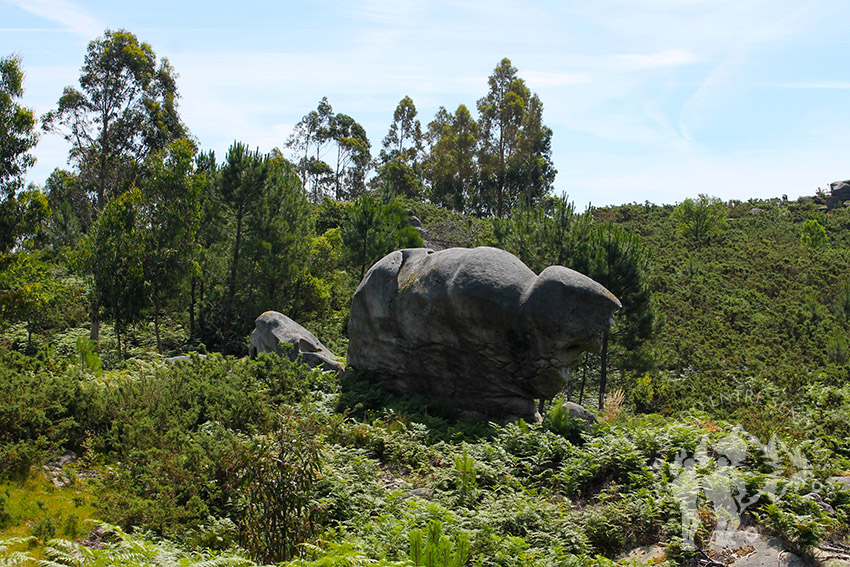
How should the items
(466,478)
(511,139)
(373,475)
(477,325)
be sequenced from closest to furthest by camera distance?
(466,478) → (373,475) → (477,325) → (511,139)

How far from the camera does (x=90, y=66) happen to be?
2792 centimetres

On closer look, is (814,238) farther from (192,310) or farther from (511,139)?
(192,310)

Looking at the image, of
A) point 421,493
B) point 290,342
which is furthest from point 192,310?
point 421,493

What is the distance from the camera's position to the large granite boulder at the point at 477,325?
32.4 ft

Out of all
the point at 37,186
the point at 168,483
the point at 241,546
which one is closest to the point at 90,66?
the point at 37,186

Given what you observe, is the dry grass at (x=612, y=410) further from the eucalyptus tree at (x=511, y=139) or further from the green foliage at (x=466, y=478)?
the eucalyptus tree at (x=511, y=139)

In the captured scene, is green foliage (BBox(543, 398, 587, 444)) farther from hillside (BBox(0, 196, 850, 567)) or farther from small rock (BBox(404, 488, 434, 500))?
small rock (BBox(404, 488, 434, 500))

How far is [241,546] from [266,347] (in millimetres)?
10037

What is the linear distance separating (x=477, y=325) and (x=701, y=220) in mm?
36216

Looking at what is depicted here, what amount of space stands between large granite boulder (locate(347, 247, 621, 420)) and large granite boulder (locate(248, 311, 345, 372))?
4.65 ft

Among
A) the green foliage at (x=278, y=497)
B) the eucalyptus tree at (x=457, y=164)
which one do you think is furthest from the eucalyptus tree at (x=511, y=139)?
the green foliage at (x=278, y=497)

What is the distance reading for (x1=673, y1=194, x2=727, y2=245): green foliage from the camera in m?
40.8

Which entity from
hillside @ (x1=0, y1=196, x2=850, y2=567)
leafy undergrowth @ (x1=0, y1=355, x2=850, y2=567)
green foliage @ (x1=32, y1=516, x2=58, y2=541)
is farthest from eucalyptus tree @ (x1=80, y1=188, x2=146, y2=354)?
green foliage @ (x1=32, y1=516, x2=58, y2=541)

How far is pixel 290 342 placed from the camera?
45.7 feet
